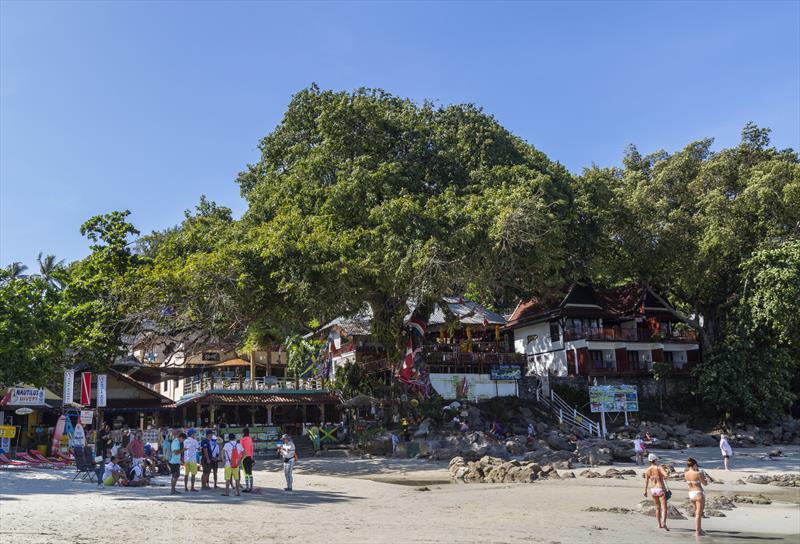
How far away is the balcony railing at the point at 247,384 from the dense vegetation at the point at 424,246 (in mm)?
2775

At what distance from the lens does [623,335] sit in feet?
151

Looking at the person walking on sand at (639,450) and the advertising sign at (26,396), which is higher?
the advertising sign at (26,396)

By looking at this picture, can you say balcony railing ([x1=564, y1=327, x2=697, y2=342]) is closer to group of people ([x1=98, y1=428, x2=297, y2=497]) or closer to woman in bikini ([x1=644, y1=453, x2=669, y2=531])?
group of people ([x1=98, y1=428, x2=297, y2=497])

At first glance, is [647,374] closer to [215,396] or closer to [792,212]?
[792,212]

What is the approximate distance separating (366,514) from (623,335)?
33915 millimetres

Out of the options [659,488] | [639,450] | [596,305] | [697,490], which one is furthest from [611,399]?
[697,490]

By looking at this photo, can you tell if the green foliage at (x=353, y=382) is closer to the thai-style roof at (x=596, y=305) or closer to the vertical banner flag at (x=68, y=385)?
the thai-style roof at (x=596, y=305)

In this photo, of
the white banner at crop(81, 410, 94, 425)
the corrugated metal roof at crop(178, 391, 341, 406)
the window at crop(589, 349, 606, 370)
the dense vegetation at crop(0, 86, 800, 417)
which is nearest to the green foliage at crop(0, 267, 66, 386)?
the dense vegetation at crop(0, 86, 800, 417)

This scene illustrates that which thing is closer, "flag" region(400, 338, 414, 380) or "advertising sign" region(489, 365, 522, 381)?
"flag" region(400, 338, 414, 380)

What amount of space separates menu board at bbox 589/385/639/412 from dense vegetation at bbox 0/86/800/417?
6.48 meters

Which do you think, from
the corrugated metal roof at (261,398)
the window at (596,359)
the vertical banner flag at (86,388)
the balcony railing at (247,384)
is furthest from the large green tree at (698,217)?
the vertical banner flag at (86,388)

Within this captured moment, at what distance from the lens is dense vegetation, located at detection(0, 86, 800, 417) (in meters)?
30.8

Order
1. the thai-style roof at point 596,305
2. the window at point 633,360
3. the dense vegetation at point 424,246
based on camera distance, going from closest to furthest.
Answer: the dense vegetation at point 424,246 → the thai-style roof at point 596,305 → the window at point 633,360

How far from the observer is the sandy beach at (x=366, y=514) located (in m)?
13.1
